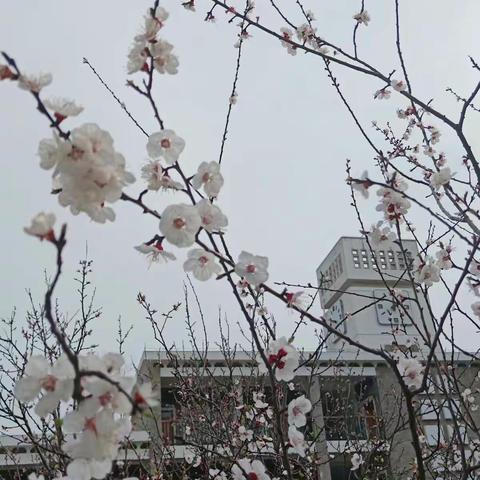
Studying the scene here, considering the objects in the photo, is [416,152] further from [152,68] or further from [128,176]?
[128,176]

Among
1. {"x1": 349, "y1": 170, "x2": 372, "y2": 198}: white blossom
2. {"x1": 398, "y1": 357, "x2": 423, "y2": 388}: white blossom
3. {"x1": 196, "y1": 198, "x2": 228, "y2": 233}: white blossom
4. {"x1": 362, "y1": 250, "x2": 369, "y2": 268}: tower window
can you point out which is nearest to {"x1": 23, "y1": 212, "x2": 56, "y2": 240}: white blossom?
{"x1": 196, "y1": 198, "x2": 228, "y2": 233}: white blossom

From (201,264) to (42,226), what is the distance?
0.72m

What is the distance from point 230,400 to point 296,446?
306cm

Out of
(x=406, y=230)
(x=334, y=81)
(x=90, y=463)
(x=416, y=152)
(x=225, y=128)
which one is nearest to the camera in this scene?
(x=90, y=463)

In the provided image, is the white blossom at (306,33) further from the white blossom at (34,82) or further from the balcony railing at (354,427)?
the balcony railing at (354,427)

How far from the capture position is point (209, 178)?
1732 mm

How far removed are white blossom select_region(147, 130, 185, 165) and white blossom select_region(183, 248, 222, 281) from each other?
1.04ft

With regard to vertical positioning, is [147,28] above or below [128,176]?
above

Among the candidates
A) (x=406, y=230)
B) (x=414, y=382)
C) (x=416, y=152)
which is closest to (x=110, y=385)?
(x=414, y=382)

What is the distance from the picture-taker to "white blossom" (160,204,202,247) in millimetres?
1413

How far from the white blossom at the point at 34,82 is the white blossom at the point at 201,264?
2.13ft

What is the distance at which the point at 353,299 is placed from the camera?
19.2 metres

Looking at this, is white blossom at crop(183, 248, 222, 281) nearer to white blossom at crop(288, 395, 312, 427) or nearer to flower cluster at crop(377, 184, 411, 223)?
white blossom at crop(288, 395, 312, 427)

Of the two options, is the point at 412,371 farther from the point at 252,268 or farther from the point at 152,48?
the point at 152,48
